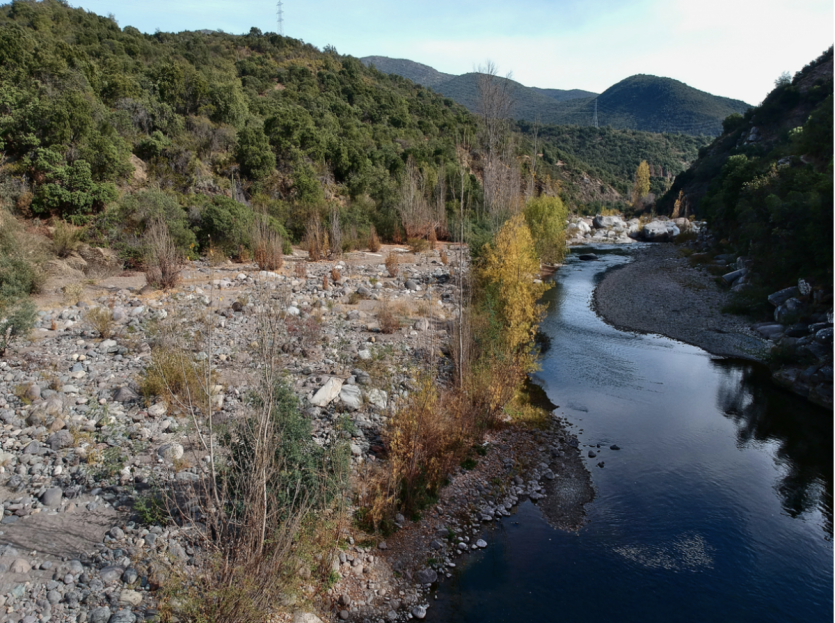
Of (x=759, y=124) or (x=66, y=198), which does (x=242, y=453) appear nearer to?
(x=66, y=198)

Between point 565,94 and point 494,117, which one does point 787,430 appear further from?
point 565,94

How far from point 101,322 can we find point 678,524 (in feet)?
37.5

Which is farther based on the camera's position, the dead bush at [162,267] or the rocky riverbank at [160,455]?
the dead bush at [162,267]

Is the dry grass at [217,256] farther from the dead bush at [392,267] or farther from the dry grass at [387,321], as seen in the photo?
the dry grass at [387,321]

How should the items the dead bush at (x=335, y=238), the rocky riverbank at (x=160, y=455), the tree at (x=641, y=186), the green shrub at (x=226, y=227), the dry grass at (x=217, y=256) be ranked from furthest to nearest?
the tree at (x=641, y=186) → the dead bush at (x=335, y=238) → the green shrub at (x=226, y=227) → the dry grass at (x=217, y=256) → the rocky riverbank at (x=160, y=455)

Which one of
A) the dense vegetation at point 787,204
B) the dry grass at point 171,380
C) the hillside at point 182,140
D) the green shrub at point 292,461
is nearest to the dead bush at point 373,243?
the hillside at point 182,140

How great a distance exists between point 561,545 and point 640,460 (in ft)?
10.5

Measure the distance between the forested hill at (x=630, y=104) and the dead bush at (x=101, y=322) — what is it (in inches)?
4240

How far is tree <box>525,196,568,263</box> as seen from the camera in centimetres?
3039

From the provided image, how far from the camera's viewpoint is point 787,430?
36.6 feet

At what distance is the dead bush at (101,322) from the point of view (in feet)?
35.1

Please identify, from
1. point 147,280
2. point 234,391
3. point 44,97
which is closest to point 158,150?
point 44,97

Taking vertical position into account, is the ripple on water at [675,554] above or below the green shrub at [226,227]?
below

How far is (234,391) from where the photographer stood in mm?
8930
